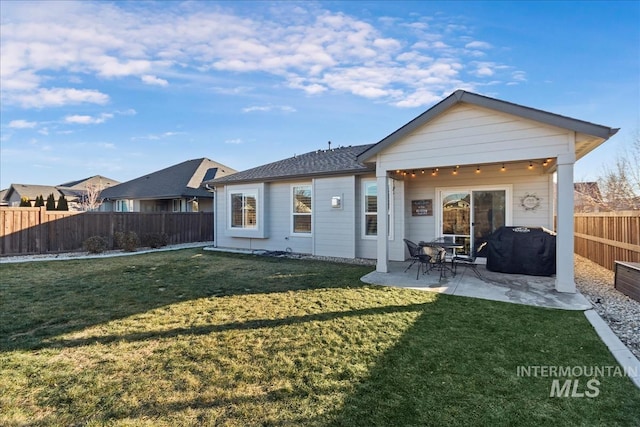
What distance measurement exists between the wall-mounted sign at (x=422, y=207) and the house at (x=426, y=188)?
0.03 meters

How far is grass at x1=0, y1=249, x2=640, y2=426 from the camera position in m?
2.34

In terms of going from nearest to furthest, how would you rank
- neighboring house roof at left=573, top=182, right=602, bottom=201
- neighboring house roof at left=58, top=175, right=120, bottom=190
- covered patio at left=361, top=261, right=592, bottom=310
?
1. covered patio at left=361, top=261, right=592, bottom=310
2. neighboring house roof at left=573, top=182, right=602, bottom=201
3. neighboring house roof at left=58, top=175, right=120, bottom=190

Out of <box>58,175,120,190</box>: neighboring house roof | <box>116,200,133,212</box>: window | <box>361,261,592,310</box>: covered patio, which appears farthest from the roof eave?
<box>58,175,120,190</box>: neighboring house roof

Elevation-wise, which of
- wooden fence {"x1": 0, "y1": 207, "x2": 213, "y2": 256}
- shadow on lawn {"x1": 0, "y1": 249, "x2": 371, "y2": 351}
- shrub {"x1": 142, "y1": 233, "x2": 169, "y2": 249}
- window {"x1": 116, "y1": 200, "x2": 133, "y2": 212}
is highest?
window {"x1": 116, "y1": 200, "x2": 133, "y2": 212}

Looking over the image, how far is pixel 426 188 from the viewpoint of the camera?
950cm

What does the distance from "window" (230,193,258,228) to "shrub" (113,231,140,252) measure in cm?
417

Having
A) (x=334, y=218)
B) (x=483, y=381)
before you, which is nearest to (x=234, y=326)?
(x=483, y=381)

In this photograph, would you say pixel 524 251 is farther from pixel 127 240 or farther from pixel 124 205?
pixel 124 205

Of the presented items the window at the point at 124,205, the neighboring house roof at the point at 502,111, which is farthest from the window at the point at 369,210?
the window at the point at 124,205

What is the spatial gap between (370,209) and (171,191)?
47.3 ft

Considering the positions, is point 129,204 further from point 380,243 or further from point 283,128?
point 380,243

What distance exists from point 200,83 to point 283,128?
602cm

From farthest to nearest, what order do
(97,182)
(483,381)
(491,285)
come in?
1. (97,182)
2. (491,285)
3. (483,381)

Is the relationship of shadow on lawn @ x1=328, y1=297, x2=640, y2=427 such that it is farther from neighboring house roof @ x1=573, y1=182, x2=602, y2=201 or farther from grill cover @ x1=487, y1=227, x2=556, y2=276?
neighboring house roof @ x1=573, y1=182, x2=602, y2=201
